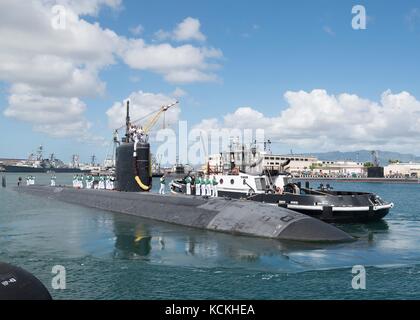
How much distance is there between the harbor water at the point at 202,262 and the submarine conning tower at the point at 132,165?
5864 mm

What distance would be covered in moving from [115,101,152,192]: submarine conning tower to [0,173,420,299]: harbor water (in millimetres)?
5864

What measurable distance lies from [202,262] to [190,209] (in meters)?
8.28

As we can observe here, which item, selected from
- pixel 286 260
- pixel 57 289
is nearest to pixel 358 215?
pixel 286 260

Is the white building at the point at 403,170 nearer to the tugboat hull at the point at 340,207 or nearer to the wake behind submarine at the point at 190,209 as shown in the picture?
the tugboat hull at the point at 340,207

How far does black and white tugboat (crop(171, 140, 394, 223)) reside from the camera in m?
23.9

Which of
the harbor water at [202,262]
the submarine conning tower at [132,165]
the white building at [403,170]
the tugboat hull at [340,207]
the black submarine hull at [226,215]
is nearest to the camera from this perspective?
the harbor water at [202,262]

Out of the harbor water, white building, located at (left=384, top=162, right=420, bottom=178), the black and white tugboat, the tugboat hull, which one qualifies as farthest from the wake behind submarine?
white building, located at (left=384, top=162, right=420, bottom=178)

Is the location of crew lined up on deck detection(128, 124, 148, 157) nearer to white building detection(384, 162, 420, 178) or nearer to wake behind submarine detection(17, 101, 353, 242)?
wake behind submarine detection(17, 101, 353, 242)

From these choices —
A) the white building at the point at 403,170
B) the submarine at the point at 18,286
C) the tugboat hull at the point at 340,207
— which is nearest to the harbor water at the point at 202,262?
the tugboat hull at the point at 340,207

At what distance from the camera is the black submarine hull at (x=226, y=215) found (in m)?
16.8

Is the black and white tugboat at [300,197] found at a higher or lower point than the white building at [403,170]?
lower
